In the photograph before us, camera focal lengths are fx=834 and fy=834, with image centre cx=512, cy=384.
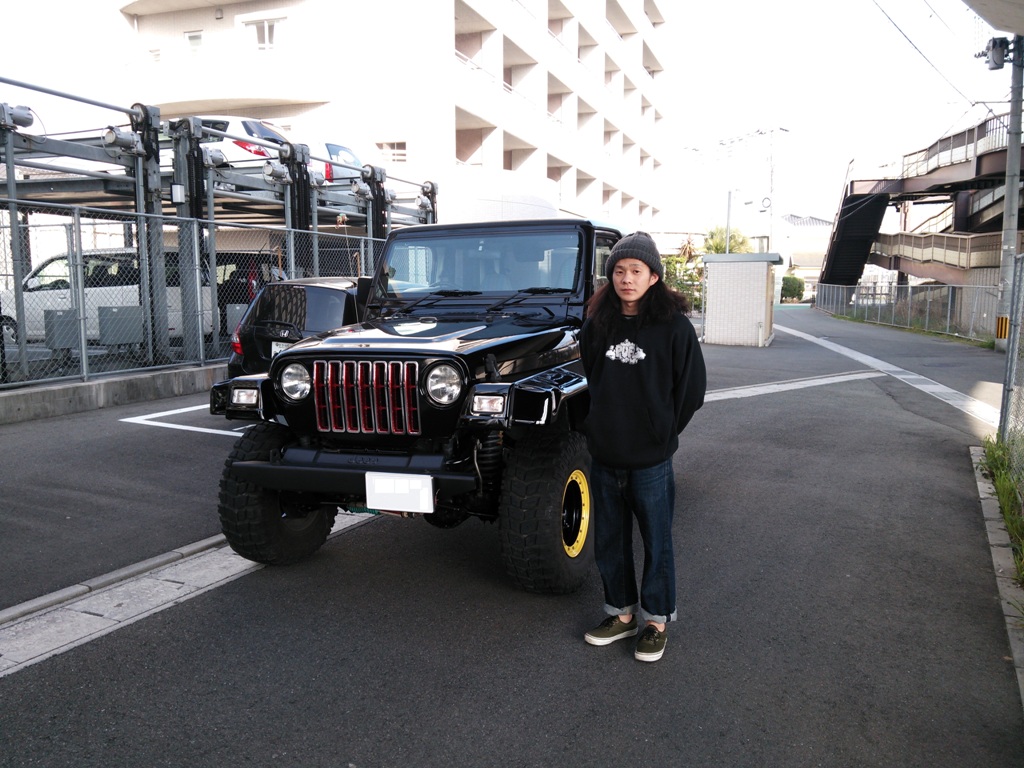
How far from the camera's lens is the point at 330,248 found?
17031 mm

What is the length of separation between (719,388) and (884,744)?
33.9 feet

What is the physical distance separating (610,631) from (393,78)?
24396mm

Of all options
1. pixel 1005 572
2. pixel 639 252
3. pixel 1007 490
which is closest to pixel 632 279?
pixel 639 252

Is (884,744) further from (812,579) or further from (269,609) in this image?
(269,609)

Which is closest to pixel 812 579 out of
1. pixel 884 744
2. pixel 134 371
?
pixel 884 744

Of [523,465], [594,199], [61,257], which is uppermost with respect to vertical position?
[594,199]

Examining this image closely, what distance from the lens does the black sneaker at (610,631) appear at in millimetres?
3830

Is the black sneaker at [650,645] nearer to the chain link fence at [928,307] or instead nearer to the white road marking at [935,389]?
the white road marking at [935,389]

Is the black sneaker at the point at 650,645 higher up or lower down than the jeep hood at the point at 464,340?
lower down

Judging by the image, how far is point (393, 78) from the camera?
25500mm

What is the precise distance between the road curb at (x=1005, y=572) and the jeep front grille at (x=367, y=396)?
2.92m

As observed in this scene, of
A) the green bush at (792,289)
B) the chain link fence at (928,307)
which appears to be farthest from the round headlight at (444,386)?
the green bush at (792,289)

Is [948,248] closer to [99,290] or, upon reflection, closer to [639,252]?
[99,290]

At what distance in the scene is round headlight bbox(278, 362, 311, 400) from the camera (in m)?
4.25
